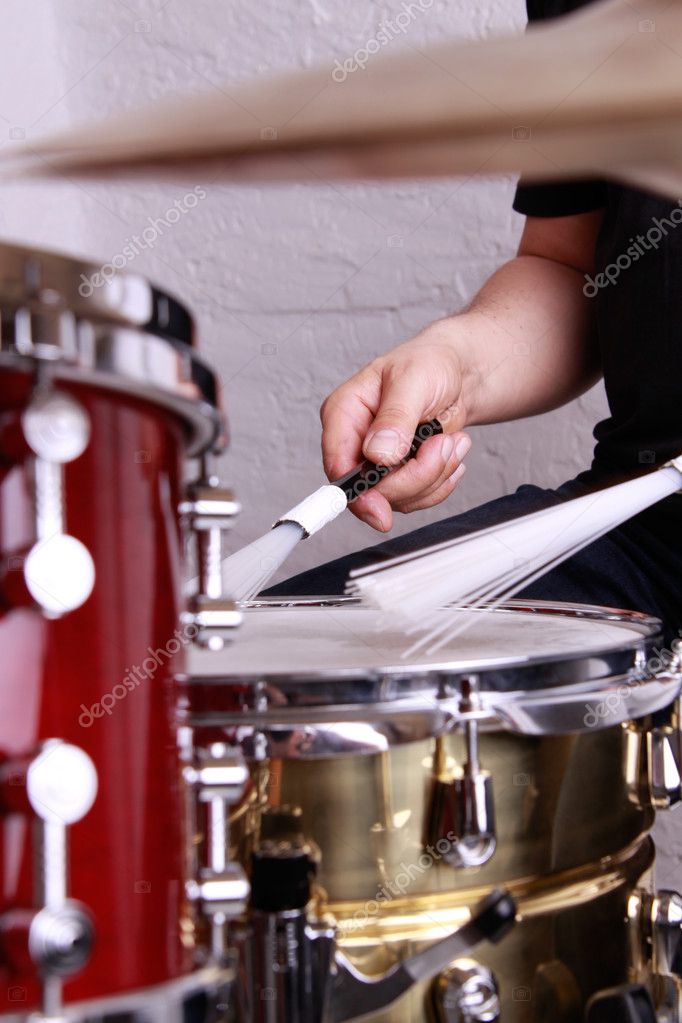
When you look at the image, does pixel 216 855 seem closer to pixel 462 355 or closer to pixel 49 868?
pixel 49 868

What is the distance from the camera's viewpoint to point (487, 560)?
580mm

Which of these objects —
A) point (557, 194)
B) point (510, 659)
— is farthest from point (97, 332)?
point (557, 194)

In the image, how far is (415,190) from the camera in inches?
51.3

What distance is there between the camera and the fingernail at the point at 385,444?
713mm

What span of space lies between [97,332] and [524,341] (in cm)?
74

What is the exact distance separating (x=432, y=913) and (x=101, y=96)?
1.23 metres

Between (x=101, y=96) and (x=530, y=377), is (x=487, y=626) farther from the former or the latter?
(x=101, y=96)

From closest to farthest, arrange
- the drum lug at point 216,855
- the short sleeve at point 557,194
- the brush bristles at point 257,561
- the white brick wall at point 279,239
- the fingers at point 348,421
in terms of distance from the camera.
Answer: the drum lug at point 216,855 → the brush bristles at point 257,561 → the fingers at point 348,421 → the short sleeve at point 557,194 → the white brick wall at point 279,239

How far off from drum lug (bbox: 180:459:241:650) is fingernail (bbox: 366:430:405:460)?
1.16ft

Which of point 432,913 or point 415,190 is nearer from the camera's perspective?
point 432,913

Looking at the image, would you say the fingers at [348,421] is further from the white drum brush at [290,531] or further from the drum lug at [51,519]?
the drum lug at [51,519]

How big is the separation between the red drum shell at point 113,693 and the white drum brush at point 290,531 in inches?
11.5

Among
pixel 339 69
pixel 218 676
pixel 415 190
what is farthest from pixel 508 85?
pixel 415 190

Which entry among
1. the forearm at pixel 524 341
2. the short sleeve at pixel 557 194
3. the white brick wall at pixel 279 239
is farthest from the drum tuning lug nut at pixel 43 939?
the white brick wall at pixel 279 239
